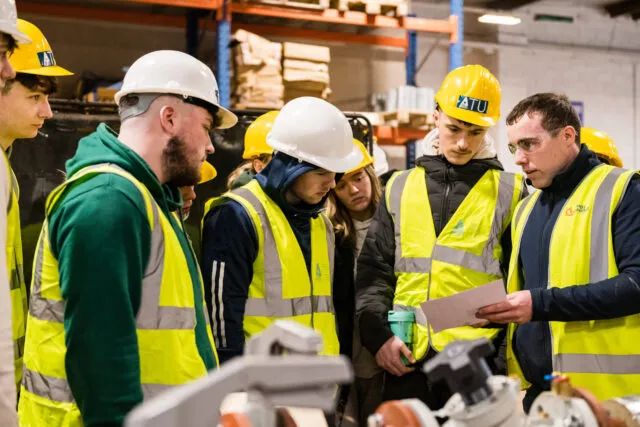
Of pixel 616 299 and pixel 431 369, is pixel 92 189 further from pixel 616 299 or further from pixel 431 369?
pixel 616 299

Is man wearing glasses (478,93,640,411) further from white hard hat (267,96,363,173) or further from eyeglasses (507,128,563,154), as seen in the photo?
white hard hat (267,96,363,173)

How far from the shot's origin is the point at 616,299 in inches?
100

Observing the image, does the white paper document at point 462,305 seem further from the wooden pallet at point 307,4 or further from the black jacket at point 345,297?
the wooden pallet at point 307,4

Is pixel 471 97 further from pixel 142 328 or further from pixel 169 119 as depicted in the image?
pixel 142 328

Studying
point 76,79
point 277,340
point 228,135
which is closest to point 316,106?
point 228,135

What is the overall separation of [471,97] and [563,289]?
111 centimetres

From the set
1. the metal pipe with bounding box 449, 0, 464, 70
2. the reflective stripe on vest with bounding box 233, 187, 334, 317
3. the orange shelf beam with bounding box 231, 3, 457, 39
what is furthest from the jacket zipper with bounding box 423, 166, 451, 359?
the metal pipe with bounding box 449, 0, 464, 70

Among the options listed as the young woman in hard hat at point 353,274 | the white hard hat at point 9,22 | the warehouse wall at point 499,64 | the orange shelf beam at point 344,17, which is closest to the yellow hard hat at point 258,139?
the young woman in hard hat at point 353,274

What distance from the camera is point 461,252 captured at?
3170 millimetres

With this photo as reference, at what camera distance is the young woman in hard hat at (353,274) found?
138 inches

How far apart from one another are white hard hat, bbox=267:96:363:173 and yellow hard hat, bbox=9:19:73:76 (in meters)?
1.10

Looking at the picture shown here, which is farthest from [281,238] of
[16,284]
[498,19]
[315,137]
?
[498,19]

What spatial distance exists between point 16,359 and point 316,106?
4.53ft

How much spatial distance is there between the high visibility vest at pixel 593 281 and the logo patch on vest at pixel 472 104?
0.75m
